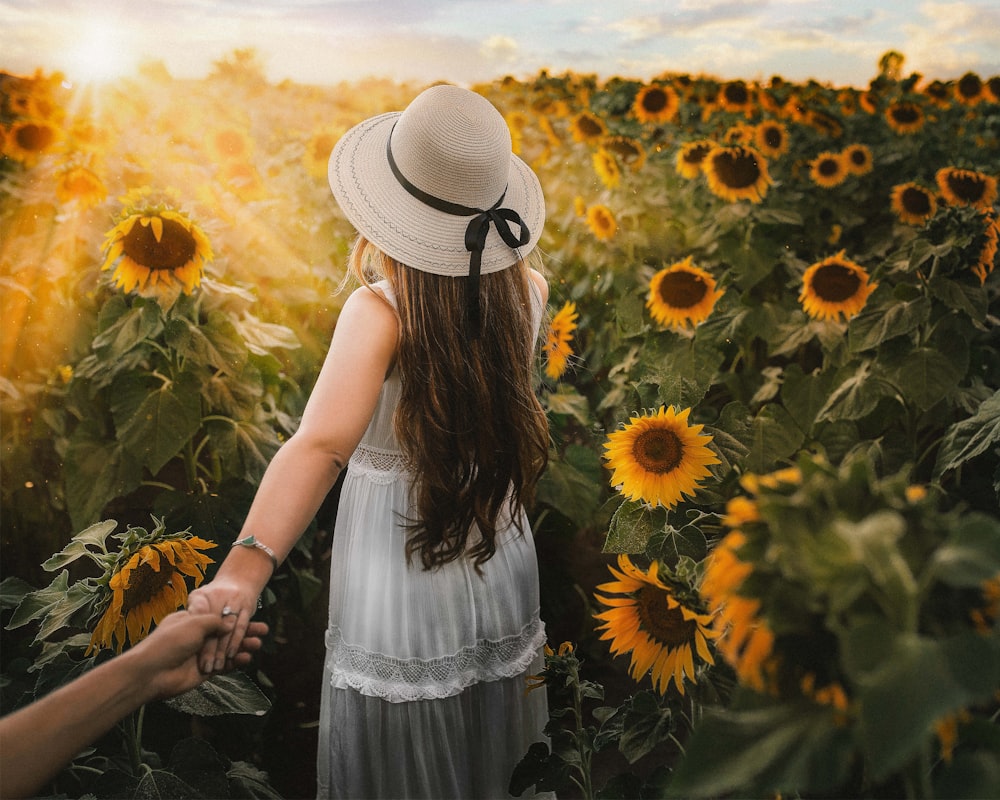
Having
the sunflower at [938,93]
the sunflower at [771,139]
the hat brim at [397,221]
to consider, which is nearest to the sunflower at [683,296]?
the hat brim at [397,221]

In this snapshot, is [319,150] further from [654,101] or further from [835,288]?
[835,288]

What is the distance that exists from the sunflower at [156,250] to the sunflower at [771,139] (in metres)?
3.66

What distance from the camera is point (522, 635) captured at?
5.26 ft

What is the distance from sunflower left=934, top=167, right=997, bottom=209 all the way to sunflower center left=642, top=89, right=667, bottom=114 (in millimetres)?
2932

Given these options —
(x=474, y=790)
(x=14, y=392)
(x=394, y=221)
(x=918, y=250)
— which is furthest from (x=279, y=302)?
(x=918, y=250)

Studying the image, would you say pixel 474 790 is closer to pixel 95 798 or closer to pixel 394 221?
pixel 95 798

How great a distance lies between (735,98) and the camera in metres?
5.98

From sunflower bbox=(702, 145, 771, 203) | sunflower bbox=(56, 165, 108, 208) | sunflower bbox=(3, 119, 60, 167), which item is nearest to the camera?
sunflower bbox=(56, 165, 108, 208)

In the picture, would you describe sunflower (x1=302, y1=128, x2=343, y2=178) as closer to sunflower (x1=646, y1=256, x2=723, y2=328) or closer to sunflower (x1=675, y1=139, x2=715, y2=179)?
sunflower (x1=675, y1=139, x2=715, y2=179)

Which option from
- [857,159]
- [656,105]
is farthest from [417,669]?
[656,105]

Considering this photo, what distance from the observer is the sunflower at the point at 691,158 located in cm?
398

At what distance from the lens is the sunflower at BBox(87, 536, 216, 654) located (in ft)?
4.16

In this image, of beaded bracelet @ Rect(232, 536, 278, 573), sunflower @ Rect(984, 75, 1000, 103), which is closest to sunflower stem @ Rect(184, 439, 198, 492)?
beaded bracelet @ Rect(232, 536, 278, 573)

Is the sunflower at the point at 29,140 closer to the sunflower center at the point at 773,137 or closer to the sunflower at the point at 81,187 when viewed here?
the sunflower at the point at 81,187
